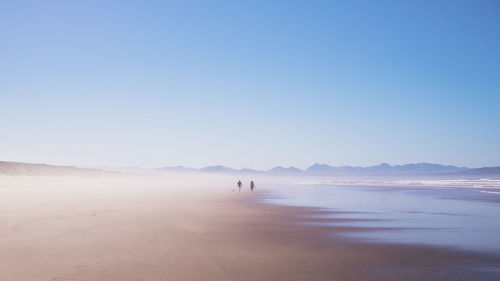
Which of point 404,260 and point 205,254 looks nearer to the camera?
point 404,260

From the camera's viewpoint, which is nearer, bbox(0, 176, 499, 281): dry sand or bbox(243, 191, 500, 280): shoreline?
bbox(0, 176, 499, 281): dry sand

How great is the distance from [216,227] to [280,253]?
577 centimetres

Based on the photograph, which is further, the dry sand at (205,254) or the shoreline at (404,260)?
the shoreline at (404,260)

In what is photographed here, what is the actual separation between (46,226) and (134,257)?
7.21m

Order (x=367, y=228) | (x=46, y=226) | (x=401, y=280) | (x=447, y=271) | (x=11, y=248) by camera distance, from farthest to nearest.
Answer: (x=367, y=228)
(x=46, y=226)
(x=11, y=248)
(x=447, y=271)
(x=401, y=280)

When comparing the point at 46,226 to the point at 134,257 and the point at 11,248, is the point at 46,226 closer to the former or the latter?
the point at 11,248

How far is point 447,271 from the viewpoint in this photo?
9820 millimetres

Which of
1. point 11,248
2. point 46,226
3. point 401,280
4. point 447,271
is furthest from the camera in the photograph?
point 46,226

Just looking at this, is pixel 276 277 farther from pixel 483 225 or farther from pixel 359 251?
pixel 483 225

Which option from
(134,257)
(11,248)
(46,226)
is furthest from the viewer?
(46,226)

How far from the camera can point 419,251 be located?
12.1m

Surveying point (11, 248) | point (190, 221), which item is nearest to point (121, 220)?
point (190, 221)

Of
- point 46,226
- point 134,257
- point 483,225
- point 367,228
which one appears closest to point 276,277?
point 134,257

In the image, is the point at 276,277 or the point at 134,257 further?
the point at 134,257
